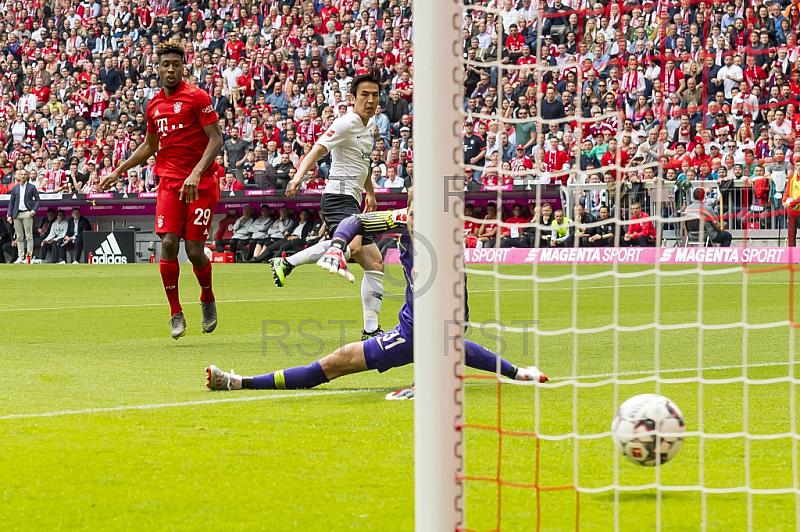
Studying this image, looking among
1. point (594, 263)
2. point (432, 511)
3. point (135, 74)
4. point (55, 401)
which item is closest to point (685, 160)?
point (55, 401)

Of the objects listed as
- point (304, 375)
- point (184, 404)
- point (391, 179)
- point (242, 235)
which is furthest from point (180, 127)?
point (242, 235)

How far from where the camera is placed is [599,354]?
737cm

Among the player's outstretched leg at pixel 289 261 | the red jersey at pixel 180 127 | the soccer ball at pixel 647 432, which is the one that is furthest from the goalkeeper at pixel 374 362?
the red jersey at pixel 180 127

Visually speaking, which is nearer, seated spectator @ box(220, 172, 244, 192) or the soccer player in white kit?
the soccer player in white kit

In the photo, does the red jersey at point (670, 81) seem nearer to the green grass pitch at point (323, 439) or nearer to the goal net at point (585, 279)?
the goal net at point (585, 279)

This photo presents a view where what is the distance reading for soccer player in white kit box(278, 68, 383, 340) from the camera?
838 centimetres

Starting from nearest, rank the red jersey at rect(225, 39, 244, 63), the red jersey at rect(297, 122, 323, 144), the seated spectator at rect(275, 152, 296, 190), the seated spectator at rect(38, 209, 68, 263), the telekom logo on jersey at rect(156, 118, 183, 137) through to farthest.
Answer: the telekom logo on jersey at rect(156, 118, 183, 137) < the seated spectator at rect(275, 152, 296, 190) < the red jersey at rect(297, 122, 323, 144) < the seated spectator at rect(38, 209, 68, 263) < the red jersey at rect(225, 39, 244, 63)

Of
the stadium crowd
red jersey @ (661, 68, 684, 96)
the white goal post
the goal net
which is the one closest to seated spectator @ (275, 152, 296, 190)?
the stadium crowd

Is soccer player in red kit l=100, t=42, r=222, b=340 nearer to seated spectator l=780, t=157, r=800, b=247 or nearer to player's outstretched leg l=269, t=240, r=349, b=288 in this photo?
player's outstretched leg l=269, t=240, r=349, b=288

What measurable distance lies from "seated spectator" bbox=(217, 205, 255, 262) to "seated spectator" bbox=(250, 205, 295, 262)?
52 centimetres

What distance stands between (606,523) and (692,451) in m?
1.13

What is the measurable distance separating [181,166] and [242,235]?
14.1 m

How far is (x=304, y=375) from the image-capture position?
5.74 meters

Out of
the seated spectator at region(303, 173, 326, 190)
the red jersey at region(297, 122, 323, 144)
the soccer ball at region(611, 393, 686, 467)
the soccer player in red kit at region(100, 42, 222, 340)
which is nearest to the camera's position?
the soccer ball at region(611, 393, 686, 467)
